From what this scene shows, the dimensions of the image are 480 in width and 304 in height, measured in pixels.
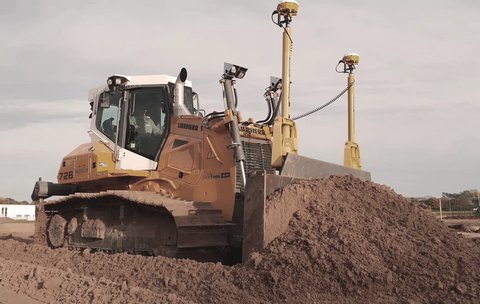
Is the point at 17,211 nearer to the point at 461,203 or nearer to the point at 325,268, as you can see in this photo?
the point at 461,203

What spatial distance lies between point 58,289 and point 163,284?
1300 mm

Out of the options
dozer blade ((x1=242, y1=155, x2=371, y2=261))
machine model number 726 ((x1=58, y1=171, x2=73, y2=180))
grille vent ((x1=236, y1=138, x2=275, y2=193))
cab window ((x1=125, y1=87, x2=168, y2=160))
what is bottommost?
dozer blade ((x1=242, y1=155, x2=371, y2=261))

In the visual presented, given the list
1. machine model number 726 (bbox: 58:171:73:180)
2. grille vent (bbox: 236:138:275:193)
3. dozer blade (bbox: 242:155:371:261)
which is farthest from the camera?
machine model number 726 (bbox: 58:171:73:180)

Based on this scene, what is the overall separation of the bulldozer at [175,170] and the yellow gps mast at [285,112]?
0.01 m

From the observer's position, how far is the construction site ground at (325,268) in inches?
198

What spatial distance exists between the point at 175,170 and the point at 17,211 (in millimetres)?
43763

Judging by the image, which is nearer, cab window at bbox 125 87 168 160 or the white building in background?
cab window at bbox 125 87 168 160

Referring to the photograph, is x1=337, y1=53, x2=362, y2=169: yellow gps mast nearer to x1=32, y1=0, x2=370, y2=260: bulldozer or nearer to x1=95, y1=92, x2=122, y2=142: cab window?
x1=32, y1=0, x2=370, y2=260: bulldozer

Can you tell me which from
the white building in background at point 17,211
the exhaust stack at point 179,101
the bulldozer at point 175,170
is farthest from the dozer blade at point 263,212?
the white building in background at point 17,211

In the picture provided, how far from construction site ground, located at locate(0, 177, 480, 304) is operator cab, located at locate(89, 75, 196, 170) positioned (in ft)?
7.78

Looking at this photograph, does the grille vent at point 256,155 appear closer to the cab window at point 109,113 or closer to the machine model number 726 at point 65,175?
the cab window at point 109,113

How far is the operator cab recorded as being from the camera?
29.3 ft

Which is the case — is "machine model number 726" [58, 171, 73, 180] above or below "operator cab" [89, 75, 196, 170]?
below

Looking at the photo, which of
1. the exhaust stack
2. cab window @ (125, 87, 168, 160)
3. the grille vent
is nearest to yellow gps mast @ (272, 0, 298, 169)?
the grille vent
